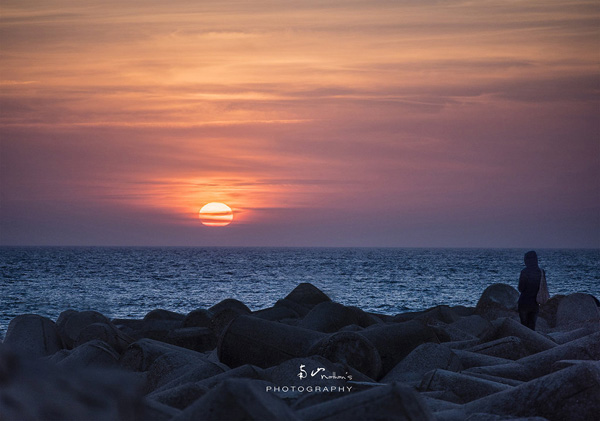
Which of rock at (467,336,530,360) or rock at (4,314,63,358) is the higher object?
rock at (467,336,530,360)

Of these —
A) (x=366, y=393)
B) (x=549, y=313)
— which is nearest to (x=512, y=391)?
(x=366, y=393)

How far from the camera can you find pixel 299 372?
207 inches

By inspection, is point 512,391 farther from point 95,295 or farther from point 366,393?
point 95,295

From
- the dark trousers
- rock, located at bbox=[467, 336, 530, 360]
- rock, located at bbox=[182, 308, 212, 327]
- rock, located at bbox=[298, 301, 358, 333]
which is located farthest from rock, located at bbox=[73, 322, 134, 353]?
the dark trousers

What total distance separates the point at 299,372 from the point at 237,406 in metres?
2.64

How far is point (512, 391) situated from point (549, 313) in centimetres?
1201

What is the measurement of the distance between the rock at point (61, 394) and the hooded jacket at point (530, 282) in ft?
32.3

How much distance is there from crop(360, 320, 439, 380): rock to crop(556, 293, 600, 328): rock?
6.62 meters

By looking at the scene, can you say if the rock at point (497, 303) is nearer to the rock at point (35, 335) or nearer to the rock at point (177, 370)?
the rock at point (35, 335)

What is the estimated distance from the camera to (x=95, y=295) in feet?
116

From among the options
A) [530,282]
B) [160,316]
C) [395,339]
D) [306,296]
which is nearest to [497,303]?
[306,296]

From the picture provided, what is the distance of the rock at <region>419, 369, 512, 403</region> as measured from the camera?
4.90m

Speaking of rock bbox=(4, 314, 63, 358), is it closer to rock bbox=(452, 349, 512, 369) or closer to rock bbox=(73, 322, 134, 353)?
rock bbox=(73, 322, 134, 353)
